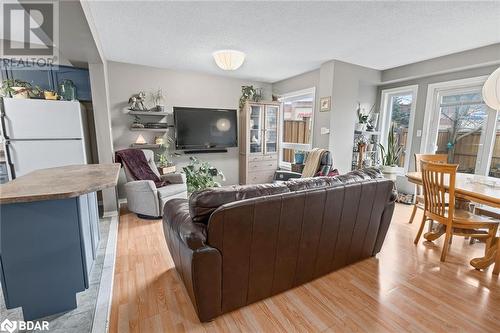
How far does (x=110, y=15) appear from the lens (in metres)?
2.26

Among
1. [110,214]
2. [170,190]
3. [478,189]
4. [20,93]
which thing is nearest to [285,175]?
[170,190]

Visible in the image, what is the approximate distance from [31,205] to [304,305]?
1853mm

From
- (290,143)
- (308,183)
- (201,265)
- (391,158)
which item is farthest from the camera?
(290,143)

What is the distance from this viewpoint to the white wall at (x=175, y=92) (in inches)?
153

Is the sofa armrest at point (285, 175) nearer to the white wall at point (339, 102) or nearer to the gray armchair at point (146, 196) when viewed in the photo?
the white wall at point (339, 102)

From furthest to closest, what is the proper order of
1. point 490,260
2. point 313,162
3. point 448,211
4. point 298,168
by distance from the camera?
1. point 298,168
2. point 313,162
3. point 448,211
4. point 490,260

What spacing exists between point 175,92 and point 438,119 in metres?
4.69

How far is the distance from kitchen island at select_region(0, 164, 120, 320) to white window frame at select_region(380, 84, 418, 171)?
185 inches

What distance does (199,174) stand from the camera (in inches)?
167

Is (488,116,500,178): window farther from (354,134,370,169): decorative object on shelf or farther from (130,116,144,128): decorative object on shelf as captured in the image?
(130,116,144,128): decorative object on shelf

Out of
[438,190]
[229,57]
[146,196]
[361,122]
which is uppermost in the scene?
[229,57]

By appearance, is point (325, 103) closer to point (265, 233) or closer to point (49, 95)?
point (265, 233)

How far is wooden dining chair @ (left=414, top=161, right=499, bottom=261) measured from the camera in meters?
2.08

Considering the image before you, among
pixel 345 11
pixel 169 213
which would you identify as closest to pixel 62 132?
pixel 169 213
